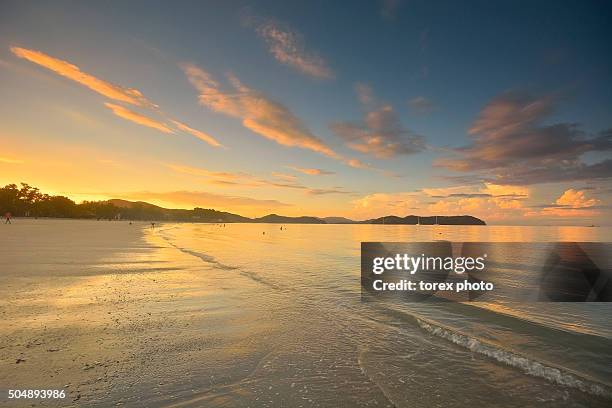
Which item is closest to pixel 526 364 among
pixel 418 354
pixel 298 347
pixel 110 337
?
pixel 418 354

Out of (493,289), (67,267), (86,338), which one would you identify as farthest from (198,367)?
(493,289)

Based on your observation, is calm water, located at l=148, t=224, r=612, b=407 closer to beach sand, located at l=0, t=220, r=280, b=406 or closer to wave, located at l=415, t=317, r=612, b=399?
wave, located at l=415, t=317, r=612, b=399

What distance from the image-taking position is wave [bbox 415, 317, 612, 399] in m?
6.26

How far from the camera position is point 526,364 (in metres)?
7.23

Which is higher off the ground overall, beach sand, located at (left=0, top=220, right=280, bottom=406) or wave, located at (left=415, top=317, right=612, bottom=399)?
beach sand, located at (left=0, top=220, right=280, bottom=406)

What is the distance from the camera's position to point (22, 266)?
16.9 meters

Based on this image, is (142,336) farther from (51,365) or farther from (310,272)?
(310,272)

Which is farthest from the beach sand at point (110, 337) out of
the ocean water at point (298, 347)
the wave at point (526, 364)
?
the wave at point (526, 364)

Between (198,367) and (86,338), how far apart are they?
317 centimetres

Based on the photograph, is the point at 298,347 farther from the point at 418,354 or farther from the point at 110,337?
the point at 110,337

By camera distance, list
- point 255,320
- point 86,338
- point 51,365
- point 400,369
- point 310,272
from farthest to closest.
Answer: point 310,272
point 255,320
point 86,338
point 400,369
point 51,365

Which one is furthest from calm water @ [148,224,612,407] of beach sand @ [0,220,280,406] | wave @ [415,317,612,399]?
beach sand @ [0,220,280,406]

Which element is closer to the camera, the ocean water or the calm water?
the ocean water

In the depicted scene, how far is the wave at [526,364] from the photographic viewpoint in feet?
20.5
